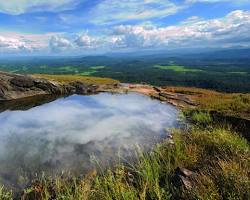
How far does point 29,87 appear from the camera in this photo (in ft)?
124

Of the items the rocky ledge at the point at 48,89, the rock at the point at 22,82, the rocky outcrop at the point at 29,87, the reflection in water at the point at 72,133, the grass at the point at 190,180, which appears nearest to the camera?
the grass at the point at 190,180

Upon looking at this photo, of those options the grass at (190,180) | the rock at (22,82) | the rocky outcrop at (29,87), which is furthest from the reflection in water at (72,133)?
the rock at (22,82)

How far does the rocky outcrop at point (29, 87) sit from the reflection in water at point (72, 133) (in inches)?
248

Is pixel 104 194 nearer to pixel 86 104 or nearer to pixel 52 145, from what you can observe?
pixel 52 145

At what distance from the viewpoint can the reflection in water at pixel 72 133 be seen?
565 inches

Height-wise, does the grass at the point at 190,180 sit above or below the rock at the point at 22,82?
above

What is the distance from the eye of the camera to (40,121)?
23.7 metres

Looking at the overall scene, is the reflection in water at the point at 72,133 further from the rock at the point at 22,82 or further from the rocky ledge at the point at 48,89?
the rock at the point at 22,82

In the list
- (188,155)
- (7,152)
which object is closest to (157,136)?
(188,155)

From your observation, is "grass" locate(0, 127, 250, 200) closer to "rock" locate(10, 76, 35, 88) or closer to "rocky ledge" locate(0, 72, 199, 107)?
→ "rocky ledge" locate(0, 72, 199, 107)

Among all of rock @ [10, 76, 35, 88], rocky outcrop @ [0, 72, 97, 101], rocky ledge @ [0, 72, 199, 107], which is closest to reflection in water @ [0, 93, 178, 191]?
rocky ledge @ [0, 72, 199, 107]

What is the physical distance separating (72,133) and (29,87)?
65.5 ft

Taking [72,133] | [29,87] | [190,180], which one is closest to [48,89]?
[29,87]

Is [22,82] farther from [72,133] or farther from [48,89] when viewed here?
[72,133]
